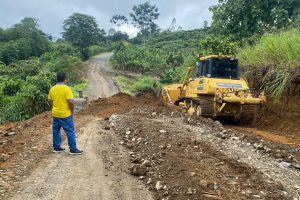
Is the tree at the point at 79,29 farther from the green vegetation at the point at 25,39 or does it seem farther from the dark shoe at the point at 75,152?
the dark shoe at the point at 75,152

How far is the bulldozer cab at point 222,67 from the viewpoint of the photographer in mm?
15844

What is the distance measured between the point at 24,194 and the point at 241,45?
1972 centimetres

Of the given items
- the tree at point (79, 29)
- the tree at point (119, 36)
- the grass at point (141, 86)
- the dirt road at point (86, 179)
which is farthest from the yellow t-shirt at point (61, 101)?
the tree at point (119, 36)

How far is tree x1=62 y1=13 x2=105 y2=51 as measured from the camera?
246 ft

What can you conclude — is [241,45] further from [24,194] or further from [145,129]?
[24,194]

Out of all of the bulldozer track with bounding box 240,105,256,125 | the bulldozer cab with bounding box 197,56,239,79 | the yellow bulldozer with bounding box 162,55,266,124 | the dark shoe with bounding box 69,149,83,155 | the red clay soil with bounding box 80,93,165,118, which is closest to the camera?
the dark shoe with bounding box 69,149,83,155

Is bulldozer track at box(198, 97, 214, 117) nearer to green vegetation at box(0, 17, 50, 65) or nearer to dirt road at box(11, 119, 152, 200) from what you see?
dirt road at box(11, 119, 152, 200)

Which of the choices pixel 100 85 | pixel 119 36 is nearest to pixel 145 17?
pixel 119 36

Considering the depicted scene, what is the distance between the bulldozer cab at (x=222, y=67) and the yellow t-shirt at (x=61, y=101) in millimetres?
7820

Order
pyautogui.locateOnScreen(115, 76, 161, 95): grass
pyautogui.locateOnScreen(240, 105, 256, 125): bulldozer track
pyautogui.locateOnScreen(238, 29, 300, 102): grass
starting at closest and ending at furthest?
1. pyautogui.locateOnScreen(240, 105, 256, 125): bulldozer track
2. pyautogui.locateOnScreen(238, 29, 300, 102): grass
3. pyautogui.locateOnScreen(115, 76, 161, 95): grass

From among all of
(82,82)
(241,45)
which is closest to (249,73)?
(241,45)

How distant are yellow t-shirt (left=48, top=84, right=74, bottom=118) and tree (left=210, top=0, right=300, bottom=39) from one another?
1765cm

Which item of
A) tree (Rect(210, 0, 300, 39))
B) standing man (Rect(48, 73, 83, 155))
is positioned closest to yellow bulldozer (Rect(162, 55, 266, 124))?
standing man (Rect(48, 73, 83, 155))

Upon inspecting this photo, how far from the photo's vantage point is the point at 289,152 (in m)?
9.45
